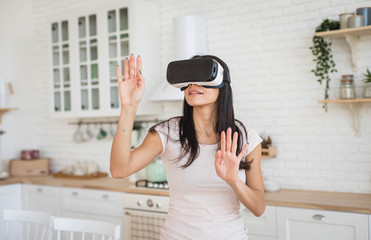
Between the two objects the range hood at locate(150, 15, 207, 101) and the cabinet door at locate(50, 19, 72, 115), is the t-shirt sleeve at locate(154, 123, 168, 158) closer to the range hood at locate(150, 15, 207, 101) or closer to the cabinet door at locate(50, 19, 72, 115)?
the range hood at locate(150, 15, 207, 101)

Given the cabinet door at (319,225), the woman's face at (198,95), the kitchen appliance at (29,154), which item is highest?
the woman's face at (198,95)

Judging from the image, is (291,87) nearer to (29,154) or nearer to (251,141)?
(251,141)

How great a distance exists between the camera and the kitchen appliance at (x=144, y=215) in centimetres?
306

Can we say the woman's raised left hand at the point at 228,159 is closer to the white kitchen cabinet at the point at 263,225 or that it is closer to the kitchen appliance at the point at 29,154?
the white kitchen cabinet at the point at 263,225

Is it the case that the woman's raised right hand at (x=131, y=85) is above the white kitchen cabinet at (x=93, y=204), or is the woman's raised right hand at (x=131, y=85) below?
above

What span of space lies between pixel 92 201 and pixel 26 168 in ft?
3.46

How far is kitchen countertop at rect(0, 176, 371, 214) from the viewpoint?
2.47m

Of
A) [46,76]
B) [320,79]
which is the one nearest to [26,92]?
[46,76]

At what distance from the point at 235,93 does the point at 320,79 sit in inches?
27.3

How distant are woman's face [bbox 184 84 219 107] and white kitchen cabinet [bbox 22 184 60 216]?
2613 mm

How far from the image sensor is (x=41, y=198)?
3.81 meters

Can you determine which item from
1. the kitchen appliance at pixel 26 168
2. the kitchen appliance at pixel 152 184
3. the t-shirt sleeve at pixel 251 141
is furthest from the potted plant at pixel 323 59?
the kitchen appliance at pixel 26 168

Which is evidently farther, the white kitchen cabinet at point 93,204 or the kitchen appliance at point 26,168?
the kitchen appliance at point 26,168

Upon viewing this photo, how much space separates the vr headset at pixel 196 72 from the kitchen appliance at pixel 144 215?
1769mm
